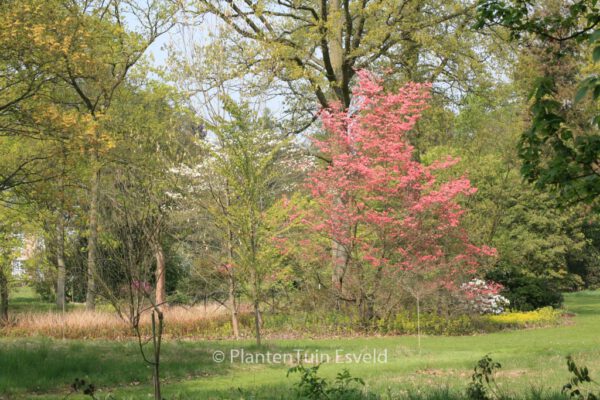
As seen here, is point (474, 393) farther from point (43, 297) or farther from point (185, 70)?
point (43, 297)

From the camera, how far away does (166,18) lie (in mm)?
24438

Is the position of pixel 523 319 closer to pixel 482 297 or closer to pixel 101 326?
pixel 482 297

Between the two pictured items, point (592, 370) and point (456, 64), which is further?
point (456, 64)

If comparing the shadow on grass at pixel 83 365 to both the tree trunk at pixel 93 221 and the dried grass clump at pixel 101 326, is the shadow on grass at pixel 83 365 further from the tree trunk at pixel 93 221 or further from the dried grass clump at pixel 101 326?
the dried grass clump at pixel 101 326

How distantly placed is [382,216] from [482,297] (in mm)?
5146

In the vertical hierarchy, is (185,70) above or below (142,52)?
below

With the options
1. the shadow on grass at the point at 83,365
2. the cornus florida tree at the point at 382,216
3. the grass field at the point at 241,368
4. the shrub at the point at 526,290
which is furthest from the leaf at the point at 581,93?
the shrub at the point at 526,290

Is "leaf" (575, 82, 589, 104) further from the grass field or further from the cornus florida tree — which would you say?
the cornus florida tree

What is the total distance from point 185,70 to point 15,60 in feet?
12.7

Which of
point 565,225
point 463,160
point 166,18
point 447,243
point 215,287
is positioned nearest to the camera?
point 447,243

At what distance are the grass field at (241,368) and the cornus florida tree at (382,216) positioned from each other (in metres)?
3.48

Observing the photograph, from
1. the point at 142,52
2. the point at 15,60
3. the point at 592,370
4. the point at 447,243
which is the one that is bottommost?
the point at 592,370

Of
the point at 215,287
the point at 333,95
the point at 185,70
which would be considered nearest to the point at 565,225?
the point at 333,95

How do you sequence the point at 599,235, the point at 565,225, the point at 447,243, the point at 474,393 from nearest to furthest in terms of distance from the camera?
the point at 474,393 → the point at 447,243 → the point at 565,225 → the point at 599,235
